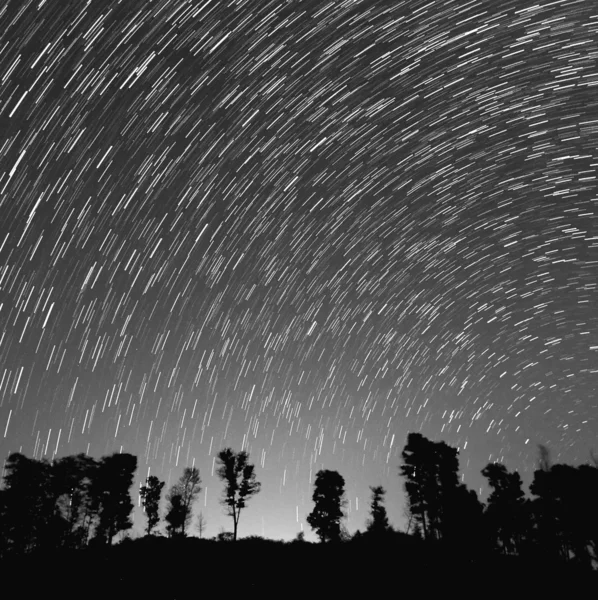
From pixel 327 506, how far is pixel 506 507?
1661 cm

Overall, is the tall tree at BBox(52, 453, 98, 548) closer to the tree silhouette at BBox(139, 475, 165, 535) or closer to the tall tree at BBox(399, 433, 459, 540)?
the tree silhouette at BBox(139, 475, 165, 535)

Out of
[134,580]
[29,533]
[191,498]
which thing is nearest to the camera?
[134,580]

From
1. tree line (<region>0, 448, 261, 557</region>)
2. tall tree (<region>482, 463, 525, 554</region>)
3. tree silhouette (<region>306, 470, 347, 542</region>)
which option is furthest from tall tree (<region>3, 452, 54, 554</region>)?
tall tree (<region>482, 463, 525, 554</region>)

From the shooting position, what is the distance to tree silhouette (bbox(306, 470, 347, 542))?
131 feet

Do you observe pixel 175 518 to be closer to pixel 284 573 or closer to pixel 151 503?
pixel 151 503

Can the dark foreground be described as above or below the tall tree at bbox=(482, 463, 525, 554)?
→ below

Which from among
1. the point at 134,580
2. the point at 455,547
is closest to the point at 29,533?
the point at 134,580

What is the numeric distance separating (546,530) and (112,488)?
129 feet

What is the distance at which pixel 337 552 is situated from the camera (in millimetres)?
25344

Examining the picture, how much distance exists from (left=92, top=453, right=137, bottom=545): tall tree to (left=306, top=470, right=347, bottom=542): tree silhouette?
55.9 feet

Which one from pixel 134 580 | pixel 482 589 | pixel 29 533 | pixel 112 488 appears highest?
pixel 112 488

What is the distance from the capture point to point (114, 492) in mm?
37812

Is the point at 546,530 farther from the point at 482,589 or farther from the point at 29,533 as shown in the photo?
the point at 29,533

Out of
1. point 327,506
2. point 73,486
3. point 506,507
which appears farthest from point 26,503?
point 506,507
